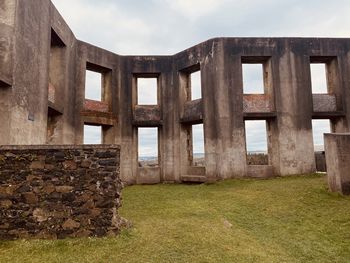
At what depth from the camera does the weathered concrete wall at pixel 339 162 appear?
739 cm

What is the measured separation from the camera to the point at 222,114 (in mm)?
12852

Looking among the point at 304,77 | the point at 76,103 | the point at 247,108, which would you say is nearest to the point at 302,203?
the point at 247,108

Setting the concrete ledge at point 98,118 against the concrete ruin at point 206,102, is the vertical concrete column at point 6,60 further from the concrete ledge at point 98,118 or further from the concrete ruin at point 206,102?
the concrete ledge at point 98,118

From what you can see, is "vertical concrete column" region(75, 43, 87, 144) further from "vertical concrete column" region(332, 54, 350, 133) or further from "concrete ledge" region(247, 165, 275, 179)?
"vertical concrete column" region(332, 54, 350, 133)

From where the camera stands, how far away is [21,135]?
824cm

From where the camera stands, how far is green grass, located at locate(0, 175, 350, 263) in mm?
4336

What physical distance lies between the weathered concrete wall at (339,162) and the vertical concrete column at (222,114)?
16.5 ft

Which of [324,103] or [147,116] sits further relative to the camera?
[147,116]

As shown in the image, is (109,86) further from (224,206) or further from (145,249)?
(145,249)

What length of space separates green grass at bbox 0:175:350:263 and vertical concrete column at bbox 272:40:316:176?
4.56m

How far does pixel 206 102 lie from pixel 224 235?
29.0 ft

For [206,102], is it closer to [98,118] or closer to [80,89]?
[98,118]

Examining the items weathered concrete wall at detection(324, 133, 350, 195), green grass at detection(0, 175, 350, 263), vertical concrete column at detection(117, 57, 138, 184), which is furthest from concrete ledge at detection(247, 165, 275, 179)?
vertical concrete column at detection(117, 57, 138, 184)

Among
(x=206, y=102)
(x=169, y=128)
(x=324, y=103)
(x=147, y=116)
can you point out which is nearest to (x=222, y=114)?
(x=206, y=102)
